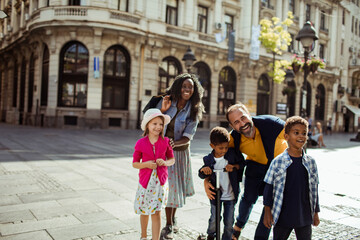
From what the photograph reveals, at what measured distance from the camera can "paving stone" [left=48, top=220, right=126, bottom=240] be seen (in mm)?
3367

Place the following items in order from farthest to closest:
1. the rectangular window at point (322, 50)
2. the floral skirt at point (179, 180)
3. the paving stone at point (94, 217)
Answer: the rectangular window at point (322, 50), the paving stone at point (94, 217), the floral skirt at point (179, 180)

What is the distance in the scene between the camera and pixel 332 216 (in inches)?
173

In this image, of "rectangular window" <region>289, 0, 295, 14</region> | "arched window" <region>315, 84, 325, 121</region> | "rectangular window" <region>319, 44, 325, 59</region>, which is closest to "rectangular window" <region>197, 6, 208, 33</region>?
"rectangular window" <region>289, 0, 295, 14</region>

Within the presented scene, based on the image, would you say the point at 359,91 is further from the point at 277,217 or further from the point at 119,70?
the point at 277,217

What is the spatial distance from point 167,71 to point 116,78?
417 cm

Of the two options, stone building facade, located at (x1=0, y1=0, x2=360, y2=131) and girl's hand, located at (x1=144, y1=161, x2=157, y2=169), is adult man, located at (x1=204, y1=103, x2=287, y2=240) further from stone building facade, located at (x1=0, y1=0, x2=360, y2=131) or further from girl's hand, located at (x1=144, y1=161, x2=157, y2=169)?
stone building facade, located at (x1=0, y1=0, x2=360, y2=131)

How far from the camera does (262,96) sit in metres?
29.0

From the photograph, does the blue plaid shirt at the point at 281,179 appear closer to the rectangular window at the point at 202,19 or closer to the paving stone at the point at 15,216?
the paving stone at the point at 15,216

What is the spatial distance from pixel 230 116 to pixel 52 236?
91.4 inches

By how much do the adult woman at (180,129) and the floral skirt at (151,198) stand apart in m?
0.48

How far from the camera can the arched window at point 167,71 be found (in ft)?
75.1

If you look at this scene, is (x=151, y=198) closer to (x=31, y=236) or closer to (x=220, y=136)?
(x=220, y=136)

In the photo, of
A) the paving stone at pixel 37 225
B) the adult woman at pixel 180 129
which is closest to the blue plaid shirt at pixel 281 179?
the adult woman at pixel 180 129

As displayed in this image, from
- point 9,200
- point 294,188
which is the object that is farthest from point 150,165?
point 9,200
